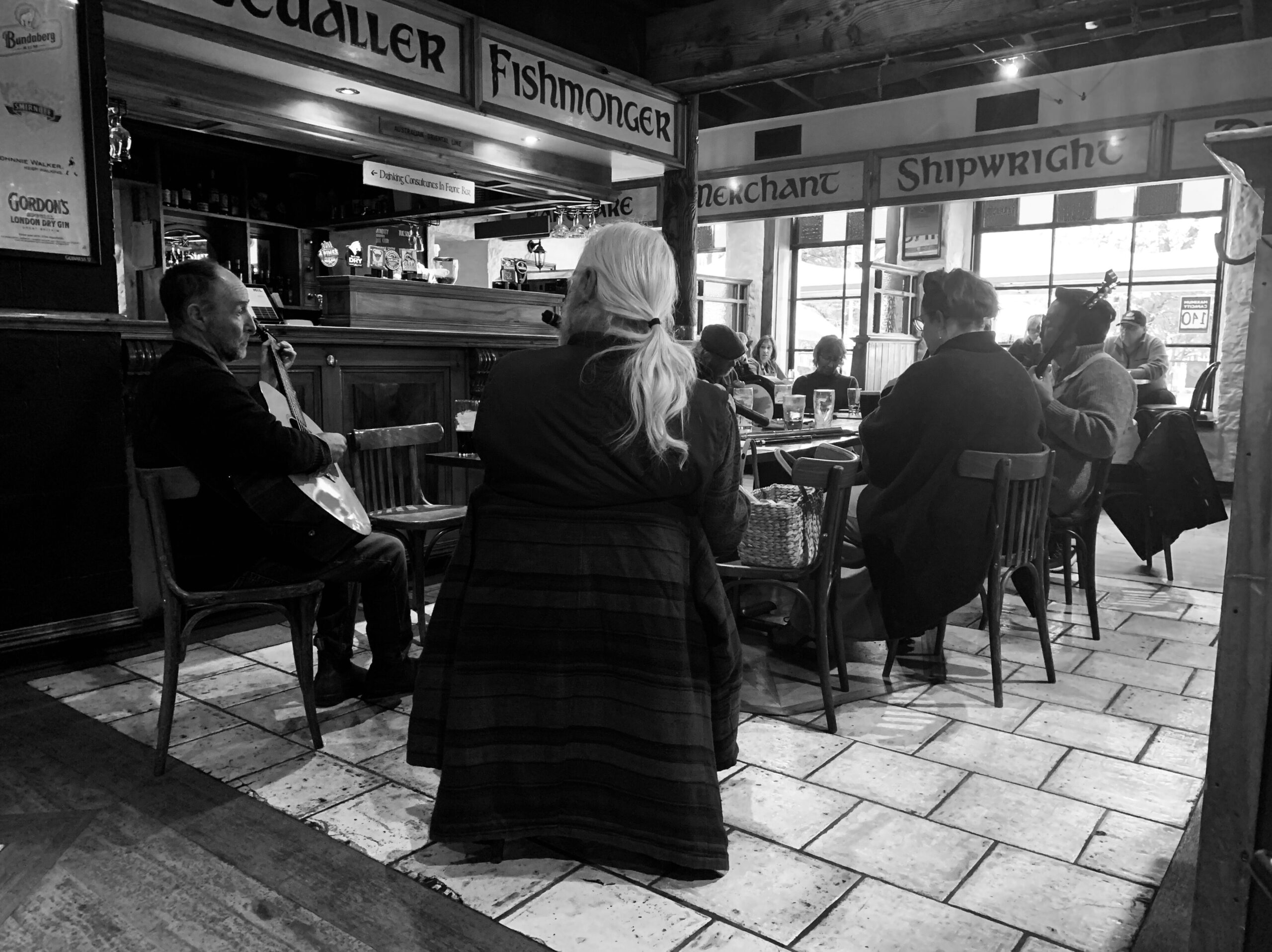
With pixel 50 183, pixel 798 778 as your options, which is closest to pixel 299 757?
pixel 798 778

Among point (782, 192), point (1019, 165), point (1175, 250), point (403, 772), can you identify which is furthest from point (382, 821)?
point (1175, 250)

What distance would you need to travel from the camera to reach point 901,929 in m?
1.84

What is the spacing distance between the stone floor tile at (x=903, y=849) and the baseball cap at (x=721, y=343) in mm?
1604

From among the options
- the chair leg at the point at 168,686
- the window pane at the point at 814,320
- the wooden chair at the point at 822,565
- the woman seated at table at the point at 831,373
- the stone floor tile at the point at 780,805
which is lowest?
the stone floor tile at the point at 780,805

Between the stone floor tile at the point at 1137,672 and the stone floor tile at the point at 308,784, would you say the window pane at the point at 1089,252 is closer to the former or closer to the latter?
the stone floor tile at the point at 1137,672

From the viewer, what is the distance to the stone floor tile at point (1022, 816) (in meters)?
2.19

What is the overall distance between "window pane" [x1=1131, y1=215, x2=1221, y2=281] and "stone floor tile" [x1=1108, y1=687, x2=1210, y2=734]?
8.76m

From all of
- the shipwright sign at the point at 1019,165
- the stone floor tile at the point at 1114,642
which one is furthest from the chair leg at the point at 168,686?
the shipwright sign at the point at 1019,165

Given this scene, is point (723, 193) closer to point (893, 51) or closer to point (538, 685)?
point (893, 51)

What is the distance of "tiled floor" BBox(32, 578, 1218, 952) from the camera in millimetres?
1864

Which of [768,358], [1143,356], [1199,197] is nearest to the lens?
[1143,356]

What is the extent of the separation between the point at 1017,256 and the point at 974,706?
1025cm

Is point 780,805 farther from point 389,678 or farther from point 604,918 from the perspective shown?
point 389,678

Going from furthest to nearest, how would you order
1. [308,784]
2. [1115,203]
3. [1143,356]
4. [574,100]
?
[1115,203] → [1143,356] → [574,100] → [308,784]
